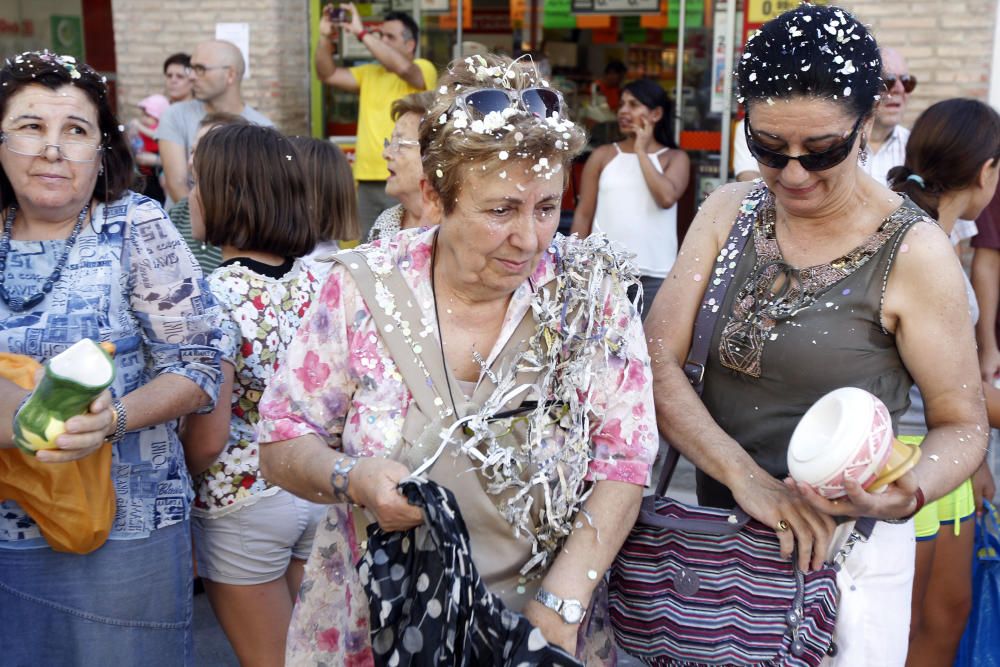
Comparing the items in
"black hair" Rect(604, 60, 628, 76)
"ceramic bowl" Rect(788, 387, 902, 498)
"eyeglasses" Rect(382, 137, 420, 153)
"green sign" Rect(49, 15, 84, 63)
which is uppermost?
"green sign" Rect(49, 15, 84, 63)

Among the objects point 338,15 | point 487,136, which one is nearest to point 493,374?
point 487,136

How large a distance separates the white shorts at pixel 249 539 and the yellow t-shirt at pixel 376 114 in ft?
15.5

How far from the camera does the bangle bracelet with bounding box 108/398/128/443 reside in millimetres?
2457

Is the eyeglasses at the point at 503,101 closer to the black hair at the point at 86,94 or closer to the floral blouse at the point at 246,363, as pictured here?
the black hair at the point at 86,94

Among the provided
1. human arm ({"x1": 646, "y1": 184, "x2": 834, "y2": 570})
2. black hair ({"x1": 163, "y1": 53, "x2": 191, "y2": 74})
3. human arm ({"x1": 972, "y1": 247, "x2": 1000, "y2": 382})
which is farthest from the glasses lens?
black hair ({"x1": 163, "y1": 53, "x2": 191, "y2": 74})

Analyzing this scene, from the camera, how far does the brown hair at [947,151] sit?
11.3 feet

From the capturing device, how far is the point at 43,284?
101 inches

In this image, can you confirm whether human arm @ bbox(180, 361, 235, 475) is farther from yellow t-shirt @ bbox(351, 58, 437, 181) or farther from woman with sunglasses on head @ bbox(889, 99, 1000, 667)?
yellow t-shirt @ bbox(351, 58, 437, 181)

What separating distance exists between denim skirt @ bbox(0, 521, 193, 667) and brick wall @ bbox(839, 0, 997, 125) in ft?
19.1

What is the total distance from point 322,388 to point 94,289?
2.69 feet

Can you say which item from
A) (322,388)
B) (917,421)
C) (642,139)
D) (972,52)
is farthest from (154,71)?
(322,388)

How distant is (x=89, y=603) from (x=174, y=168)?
4547 millimetres

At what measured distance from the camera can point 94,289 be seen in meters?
2.58

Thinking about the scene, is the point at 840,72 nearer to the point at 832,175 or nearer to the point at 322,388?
the point at 832,175
